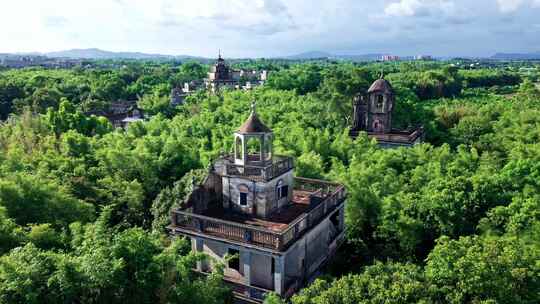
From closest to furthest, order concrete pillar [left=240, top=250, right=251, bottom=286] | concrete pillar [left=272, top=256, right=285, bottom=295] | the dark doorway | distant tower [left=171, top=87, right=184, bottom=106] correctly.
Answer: concrete pillar [left=272, top=256, right=285, bottom=295] → concrete pillar [left=240, top=250, right=251, bottom=286] → the dark doorway → distant tower [left=171, top=87, right=184, bottom=106]

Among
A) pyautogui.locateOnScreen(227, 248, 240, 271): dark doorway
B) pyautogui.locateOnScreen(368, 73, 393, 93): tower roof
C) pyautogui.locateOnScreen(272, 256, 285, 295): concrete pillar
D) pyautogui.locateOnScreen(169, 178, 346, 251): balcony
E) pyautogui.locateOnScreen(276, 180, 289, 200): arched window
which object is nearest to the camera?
pyautogui.locateOnScreen(272, 256, 285, 295): concrete pillar

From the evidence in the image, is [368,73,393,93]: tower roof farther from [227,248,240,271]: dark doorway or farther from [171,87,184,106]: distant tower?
[171,87,184,106]: distant tower

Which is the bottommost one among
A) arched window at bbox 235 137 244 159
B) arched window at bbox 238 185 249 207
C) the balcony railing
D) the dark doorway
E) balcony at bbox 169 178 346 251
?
the dark doorway

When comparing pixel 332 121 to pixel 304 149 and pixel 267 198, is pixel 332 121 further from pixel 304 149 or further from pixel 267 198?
pixel 267 198

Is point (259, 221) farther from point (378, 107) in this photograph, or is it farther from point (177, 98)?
point (177, 98)

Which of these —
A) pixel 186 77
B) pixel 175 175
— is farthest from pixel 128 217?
pixel 186 77

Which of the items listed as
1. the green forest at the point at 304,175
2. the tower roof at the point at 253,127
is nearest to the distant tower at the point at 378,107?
the green forest at the point at 304,175

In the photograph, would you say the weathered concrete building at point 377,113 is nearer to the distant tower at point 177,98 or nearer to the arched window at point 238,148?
the arched window at point 238,148

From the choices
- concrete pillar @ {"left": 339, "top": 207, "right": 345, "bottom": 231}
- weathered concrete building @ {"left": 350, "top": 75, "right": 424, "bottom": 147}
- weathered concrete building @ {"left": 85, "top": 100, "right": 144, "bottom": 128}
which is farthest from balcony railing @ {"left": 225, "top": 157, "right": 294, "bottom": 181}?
weathered concrete building @ {"left": 85, "top": 100, "right": 144, "bottom": 128}

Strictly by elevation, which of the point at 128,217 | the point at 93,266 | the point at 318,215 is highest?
the point at 93,266
